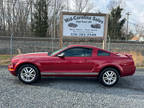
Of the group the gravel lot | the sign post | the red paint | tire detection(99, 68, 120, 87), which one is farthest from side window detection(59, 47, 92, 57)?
the sign post

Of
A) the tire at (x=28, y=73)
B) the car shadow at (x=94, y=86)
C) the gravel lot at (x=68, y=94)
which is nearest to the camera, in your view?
the gravel lot at (x=68, y=94)

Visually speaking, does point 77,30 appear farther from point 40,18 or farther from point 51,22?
point 51,22

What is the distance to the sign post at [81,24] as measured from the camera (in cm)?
773

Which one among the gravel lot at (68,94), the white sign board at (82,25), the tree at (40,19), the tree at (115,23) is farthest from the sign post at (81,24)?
the tree at (115,23)

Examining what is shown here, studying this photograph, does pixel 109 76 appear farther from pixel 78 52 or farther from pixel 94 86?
pixel 78 52

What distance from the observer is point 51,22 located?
113 feet

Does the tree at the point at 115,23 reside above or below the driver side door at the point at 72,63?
above

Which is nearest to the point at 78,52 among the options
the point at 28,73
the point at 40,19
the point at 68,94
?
the point at 68,94

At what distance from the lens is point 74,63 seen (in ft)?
14.8

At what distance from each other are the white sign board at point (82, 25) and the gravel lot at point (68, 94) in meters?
3.68

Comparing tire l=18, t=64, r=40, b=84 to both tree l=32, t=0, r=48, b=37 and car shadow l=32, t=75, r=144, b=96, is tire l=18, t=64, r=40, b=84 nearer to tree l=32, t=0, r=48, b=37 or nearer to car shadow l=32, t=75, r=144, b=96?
car shadow l=32, t=75, r=144, b=96

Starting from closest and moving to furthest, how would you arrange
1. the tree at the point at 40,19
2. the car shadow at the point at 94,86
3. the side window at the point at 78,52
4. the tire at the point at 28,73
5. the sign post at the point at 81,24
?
the car shadow at the point at 94,86 → the tire at the point at 28,73 → the side window at the point at 78,52 → the sign post at the point at 81,24 → the tree at the point at 40,19

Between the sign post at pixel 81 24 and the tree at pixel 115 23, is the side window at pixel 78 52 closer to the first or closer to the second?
the sign post at pixel 81 24

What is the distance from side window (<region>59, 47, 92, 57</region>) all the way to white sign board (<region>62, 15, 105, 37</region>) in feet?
10.9
